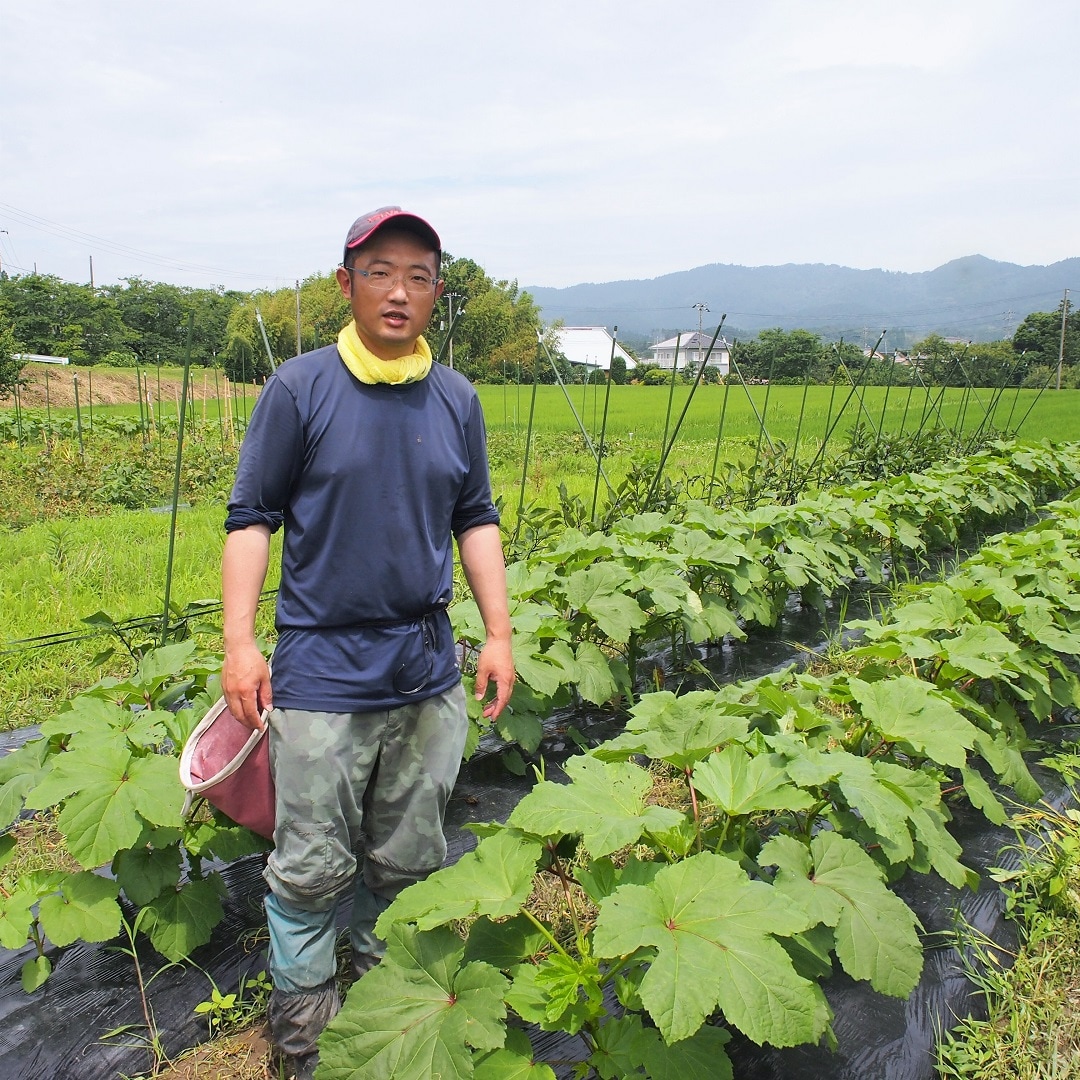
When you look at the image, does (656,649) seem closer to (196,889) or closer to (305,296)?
(196,889)

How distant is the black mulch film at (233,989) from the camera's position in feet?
6.31

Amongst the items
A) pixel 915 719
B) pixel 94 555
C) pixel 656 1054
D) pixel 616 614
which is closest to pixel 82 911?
pixel 656 1054

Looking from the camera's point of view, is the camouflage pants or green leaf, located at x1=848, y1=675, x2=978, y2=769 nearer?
the camouflage pants

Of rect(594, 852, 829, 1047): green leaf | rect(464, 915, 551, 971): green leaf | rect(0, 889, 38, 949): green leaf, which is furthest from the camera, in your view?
rect(0, 889, 38, 949): green leaf

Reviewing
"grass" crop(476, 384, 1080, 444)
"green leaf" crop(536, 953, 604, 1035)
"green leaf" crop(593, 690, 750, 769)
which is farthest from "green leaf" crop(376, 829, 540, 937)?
"grass" crop(476, 384, 1080, 444)

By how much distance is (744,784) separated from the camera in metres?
1.85

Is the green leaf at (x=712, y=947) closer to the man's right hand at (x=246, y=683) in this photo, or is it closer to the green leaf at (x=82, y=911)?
the man's right hand at (x=246, y=683)

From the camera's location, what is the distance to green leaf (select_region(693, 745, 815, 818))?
5.90 ft

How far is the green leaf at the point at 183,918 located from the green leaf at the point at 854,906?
4.56 ft

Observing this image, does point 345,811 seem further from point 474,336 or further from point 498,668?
point 474,336

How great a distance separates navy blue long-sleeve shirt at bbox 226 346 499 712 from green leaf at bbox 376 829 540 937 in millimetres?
379

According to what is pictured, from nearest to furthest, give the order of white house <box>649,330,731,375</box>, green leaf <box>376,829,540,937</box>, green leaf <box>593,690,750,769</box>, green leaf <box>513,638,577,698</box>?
green leaf <box>376,829,540,937</box>, green leaf <box>593,690,750,769</box>, green leaf <box>513,638,577,698</box>, white house <box>649,330,731,375</box>

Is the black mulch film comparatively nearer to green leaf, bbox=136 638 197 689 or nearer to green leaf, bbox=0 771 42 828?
green leaf, bbox=0 771 42 828

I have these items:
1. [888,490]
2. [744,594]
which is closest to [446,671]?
[744,594]
